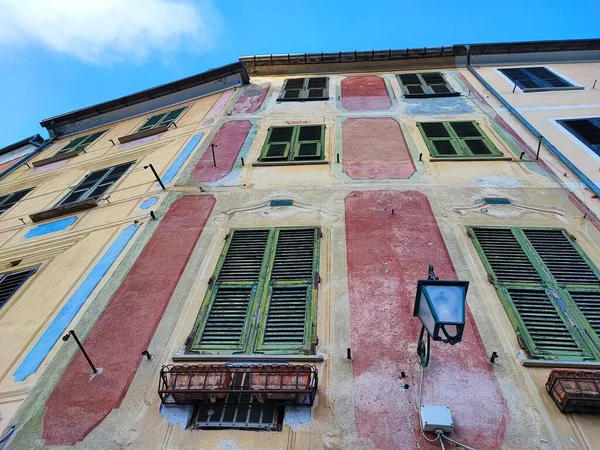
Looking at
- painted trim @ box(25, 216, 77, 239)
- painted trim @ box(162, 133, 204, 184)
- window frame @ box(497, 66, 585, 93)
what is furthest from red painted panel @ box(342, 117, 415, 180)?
painted trim @ box(25, 216, 77, 239)

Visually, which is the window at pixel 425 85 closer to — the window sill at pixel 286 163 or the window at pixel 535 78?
the window at pixel 535 78

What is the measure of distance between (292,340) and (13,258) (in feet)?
20.1

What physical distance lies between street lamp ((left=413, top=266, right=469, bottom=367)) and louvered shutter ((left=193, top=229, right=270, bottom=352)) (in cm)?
235

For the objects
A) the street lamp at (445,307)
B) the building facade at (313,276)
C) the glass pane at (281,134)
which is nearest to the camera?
the street lamp at (445,307)

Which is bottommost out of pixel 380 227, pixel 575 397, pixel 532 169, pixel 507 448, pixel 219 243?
pixel 507 448

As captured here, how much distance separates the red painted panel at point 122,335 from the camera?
14.0 feet

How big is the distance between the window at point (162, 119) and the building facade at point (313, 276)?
2.66ft

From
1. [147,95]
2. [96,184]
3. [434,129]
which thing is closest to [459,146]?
[434,129]

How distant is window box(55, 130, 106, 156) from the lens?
41.3 feet

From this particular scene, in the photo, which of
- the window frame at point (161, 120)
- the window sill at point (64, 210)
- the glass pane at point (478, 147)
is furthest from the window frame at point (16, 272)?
the glass pane at point (478, 147)

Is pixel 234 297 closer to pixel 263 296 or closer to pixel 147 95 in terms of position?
pixel 263 296

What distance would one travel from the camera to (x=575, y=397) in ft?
12.2

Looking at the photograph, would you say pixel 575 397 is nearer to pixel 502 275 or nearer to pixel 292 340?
pixel 502 275

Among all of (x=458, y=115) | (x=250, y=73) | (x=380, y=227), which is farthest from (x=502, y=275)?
(x=250, y=73)
